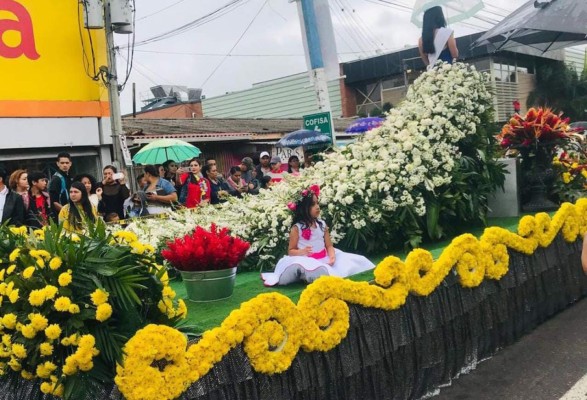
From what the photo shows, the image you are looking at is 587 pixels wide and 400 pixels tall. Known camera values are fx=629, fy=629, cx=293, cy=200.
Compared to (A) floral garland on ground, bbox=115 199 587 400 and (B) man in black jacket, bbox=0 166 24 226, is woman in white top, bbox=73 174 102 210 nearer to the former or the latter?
(B) man in black jacket, bbox=0 166 24 226

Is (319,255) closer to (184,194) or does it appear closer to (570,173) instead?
(184,194)

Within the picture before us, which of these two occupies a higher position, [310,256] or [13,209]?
[13,209]

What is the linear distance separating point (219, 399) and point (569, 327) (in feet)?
12.9

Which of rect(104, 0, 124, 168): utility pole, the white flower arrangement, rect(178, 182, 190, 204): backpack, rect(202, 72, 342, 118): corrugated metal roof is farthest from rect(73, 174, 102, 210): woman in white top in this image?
rect(202, 72, 342, 118): corrugated metal roof

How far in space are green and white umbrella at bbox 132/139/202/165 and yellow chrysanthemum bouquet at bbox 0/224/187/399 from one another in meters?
7.88

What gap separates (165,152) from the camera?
1100cm

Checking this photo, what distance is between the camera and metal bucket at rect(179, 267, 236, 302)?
3.94 meters

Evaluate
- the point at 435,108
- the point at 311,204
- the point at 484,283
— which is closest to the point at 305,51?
the point at 435,108

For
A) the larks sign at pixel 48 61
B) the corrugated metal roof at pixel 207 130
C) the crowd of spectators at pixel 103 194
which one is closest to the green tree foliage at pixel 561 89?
the corrugated metal roof at pixel 207 130

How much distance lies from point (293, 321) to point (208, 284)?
0.81m

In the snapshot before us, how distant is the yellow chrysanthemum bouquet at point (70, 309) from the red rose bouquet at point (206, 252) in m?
0.84

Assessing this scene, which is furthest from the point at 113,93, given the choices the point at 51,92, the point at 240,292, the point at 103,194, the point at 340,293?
the point at 340,293

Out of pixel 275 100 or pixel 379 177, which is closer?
pixel 379 177

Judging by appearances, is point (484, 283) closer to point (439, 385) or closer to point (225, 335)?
point (439, 385)
